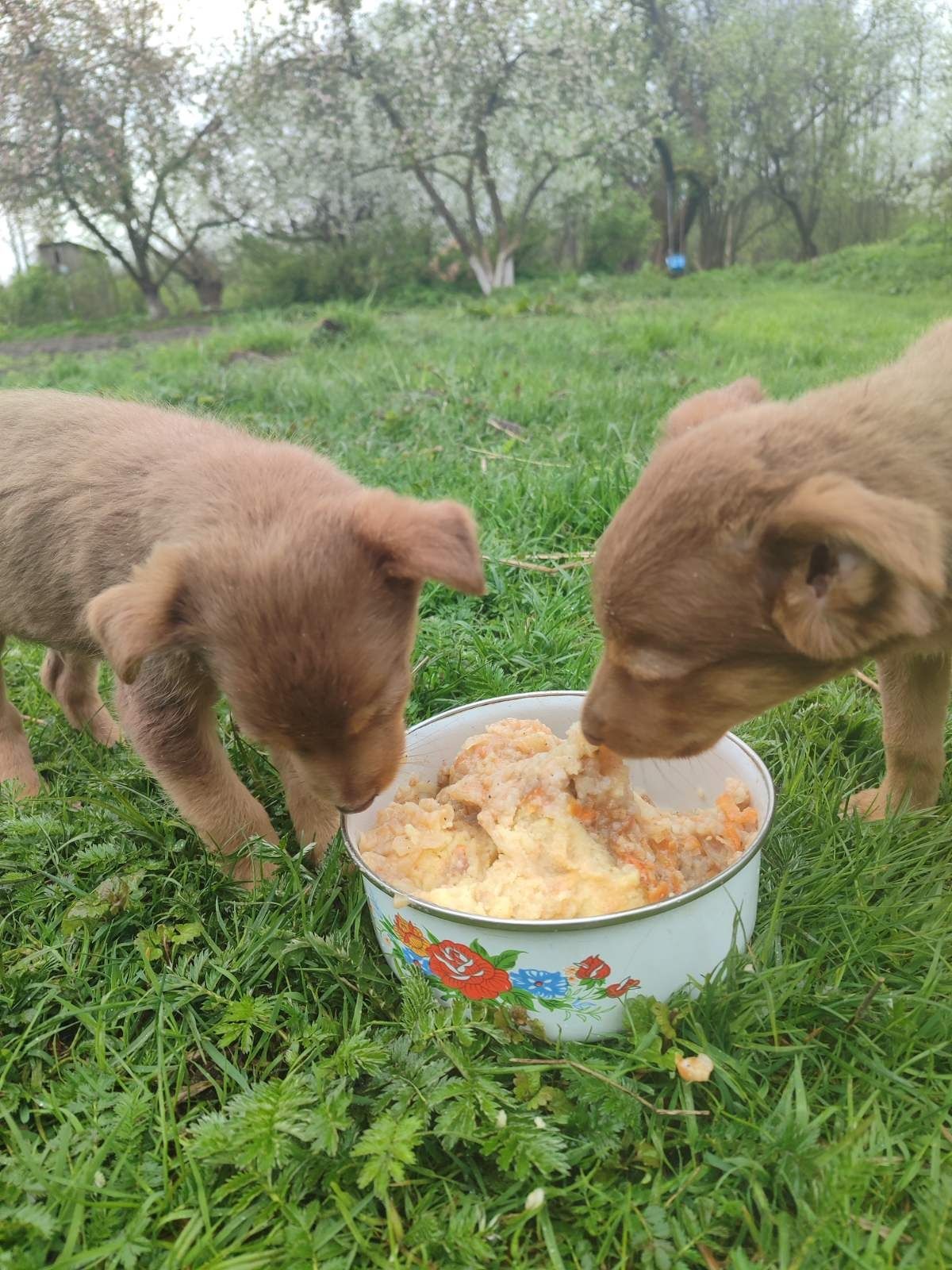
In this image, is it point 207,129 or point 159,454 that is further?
point 207,129

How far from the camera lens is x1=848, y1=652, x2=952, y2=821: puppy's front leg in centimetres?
272

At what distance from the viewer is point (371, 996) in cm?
230

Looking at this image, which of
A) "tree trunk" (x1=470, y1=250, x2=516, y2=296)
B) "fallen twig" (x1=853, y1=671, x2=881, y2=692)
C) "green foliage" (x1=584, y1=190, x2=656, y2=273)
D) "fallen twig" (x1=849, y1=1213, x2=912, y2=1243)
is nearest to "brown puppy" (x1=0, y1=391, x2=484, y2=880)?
"fallen twig" (x1=849, y1=1213, x2=912, y2=1243)

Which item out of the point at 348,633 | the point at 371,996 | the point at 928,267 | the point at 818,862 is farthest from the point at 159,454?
the point at 928,267

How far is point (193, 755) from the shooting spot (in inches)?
106

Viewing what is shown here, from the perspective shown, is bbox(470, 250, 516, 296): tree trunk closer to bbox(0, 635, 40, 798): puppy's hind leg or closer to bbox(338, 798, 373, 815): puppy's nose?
bbox(0, 635, 40, 798): puppy's hind leg

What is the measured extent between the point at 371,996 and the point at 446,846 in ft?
1.38

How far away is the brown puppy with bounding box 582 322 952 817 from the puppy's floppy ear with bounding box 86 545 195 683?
0.98 m

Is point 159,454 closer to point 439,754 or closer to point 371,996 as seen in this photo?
point 439,754

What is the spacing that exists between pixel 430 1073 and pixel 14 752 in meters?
2.33

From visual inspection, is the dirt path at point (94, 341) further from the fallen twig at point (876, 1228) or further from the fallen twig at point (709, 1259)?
the fallen twig at point (876, 1228)

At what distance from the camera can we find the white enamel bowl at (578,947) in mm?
1891

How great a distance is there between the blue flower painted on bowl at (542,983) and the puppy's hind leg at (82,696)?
7.91 ft

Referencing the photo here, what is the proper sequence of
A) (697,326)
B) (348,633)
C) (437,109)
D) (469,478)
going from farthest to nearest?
(437,109), (697,326), (469,478), (348,633)
